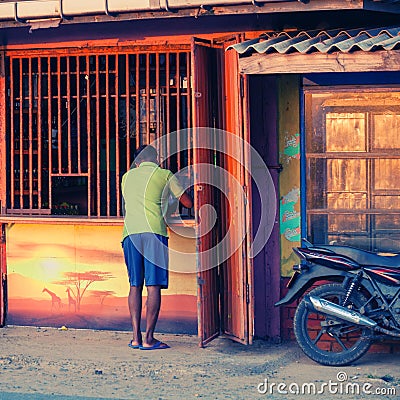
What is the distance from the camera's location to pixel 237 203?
8.44m

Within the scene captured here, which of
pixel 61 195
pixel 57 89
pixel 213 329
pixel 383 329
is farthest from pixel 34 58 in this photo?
pixel 383 329

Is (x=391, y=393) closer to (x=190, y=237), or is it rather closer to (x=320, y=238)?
(x=320, y=238)

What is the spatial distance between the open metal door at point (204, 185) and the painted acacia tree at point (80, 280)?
1235 millimetres

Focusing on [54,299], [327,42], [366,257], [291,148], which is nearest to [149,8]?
[327,42]

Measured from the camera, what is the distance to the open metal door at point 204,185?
8.31 metres

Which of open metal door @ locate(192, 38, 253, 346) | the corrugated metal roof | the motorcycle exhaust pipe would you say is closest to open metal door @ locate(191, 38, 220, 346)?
open metal door @ locate(192, 38, 253, 346)

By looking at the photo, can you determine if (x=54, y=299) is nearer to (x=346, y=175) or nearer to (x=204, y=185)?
(x=204, y=185)

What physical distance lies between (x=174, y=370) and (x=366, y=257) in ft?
6.08

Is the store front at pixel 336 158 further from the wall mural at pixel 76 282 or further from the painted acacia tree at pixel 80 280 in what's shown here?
the painted acacia tree at pixel 80 280

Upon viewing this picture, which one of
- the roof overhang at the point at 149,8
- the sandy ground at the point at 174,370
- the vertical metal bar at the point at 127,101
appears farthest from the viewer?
the vertical metal bar at the point at 127,101

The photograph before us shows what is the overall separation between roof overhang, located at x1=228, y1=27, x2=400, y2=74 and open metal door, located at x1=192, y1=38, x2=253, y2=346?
16.2 inches

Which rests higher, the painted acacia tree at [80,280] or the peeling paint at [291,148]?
the peeling paint at [291,148]

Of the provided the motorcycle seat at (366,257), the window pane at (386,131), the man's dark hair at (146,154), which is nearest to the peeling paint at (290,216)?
the motorcycle seat at (366,257)

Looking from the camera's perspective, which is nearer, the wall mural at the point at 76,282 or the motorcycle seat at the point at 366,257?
the motorcycle seat at the point at 366,257
